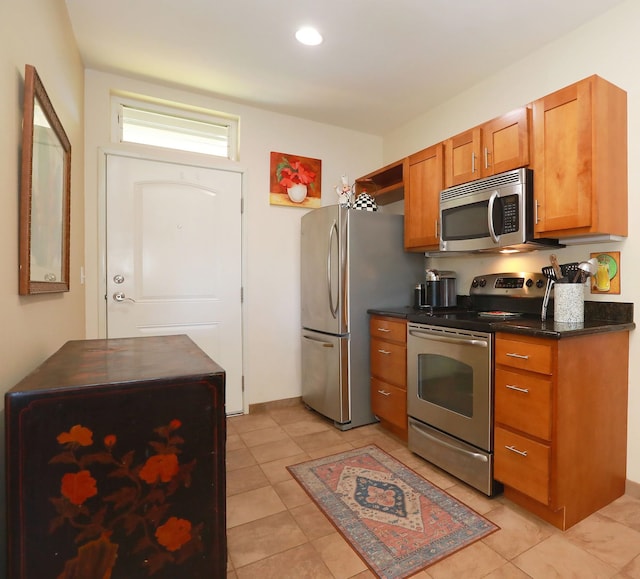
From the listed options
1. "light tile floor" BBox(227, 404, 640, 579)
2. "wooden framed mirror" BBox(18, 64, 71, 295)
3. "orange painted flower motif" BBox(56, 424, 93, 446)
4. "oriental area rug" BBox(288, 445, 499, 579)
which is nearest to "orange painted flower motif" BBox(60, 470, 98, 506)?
"orange painted flower motif" BBox(56, 424, 93, 446)

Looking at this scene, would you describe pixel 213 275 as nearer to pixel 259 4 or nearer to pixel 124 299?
pixel 124 299

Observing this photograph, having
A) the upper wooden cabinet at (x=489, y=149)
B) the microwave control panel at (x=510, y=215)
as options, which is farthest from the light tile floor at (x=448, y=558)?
the upper wooden cabinet at (x=489, y=149)

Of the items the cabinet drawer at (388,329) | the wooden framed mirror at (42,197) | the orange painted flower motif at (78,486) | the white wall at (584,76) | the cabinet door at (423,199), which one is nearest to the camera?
the orange painted flower motif at (78,486)

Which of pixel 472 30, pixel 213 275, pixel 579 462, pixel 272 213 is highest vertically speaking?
pixel 472 30

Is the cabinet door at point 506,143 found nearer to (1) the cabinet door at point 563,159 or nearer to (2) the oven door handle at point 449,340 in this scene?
(1) the cabinet door at point 563,159

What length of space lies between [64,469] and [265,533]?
1185mm

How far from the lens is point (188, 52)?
96.1 inches

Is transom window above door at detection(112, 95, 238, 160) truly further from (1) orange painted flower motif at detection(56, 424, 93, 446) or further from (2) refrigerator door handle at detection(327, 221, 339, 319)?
(1) orange painted flower motif at detection(56, 424, 93, 446)

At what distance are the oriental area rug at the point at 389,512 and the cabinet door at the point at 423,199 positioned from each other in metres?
1.61

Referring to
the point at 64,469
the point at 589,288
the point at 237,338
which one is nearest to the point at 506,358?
the point at 589,288

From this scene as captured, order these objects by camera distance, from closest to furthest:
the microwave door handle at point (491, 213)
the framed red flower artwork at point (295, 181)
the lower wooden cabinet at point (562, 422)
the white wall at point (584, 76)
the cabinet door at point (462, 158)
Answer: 1. the lower wooden cabinet at point (562, 422)
2. the white wall at point (584, 76)
3. the microwave door handle at point (491, 213)
4. the cabinet door at point (462, 158)
5. the framed red flower artwork at point (295, 181)

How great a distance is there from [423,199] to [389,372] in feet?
4.45

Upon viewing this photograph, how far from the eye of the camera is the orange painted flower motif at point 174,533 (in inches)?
36.0

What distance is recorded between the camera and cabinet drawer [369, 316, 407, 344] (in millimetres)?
2586
